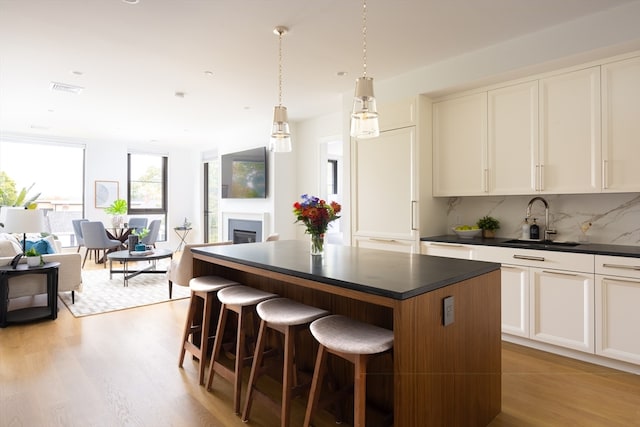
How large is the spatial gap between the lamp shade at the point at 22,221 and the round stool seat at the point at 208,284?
2141 millimetres

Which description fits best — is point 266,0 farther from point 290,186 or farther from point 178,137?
point 178,137

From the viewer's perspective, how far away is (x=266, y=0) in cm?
251

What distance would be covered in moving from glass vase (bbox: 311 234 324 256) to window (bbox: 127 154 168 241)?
23.6ft

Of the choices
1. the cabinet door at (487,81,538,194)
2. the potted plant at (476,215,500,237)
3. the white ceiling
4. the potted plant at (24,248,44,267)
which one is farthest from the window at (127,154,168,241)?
the cabinet door at (487,81,538,194)

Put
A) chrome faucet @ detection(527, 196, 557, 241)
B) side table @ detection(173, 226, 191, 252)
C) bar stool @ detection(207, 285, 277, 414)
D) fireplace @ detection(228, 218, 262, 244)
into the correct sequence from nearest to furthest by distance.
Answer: bar stool @ detection(207, 285, 277, 414)
chrome faucet @ detection(527, 196, 557, 241)
fireplace @ detection(228, 218, 262, 244)
side table @ detection(173, 226, 191, 252)

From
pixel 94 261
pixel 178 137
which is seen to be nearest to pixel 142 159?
pixel 178 137

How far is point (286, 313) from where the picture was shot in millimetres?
1978

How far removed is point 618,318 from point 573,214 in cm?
101

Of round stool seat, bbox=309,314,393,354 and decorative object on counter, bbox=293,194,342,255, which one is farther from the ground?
decorative object on counter, bbox=293,194,342,255

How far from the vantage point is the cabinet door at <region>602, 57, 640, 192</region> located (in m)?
2.70

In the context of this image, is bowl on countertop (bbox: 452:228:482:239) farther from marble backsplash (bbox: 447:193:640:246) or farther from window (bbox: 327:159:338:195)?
window (bbox: 327:159:338:195)

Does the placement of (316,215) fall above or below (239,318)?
above

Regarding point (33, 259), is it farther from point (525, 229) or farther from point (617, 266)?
point (617, 266)

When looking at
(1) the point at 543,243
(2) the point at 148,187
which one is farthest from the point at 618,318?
(2) the point at 148,187
